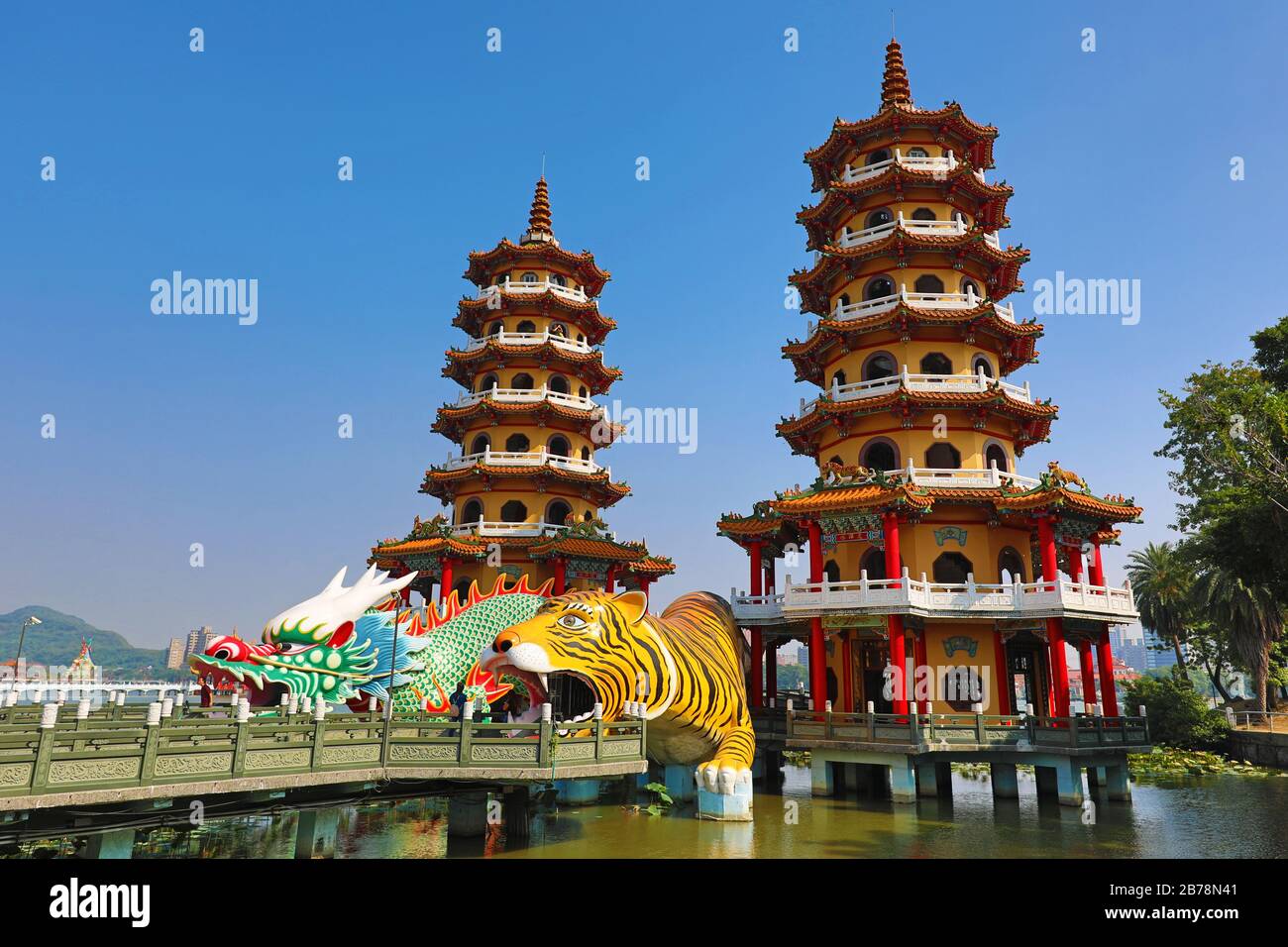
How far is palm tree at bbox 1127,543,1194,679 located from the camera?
150 feet

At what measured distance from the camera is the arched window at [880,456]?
25828 mm

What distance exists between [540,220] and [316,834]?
29188mm

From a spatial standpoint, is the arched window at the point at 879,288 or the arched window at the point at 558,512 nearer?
the arched window at the point at 879,288

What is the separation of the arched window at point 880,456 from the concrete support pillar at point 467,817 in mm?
16271

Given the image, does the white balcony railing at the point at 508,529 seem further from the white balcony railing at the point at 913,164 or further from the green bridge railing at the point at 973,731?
the white balcony railing at the point at 913,164

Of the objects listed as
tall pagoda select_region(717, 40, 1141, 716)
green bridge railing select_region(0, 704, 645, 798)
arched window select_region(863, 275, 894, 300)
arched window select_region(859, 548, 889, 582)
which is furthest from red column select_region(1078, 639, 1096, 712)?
green bridge railing select_region(0, 704, 645, 798)

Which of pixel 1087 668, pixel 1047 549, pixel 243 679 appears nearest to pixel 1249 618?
pixel 1087 668

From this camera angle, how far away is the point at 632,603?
19.1 meters

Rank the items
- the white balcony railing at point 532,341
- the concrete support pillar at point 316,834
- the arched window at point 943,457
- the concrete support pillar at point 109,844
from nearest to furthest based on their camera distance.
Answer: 1. the concrete support pillar at point 109,844
2. the concrete support pillar at point 316,834
3. the arched window at point 943,457
4. the white balcony railing at point 532,341

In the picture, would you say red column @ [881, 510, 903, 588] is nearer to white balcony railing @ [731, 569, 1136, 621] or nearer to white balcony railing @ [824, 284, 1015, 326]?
white balcony railing @ [731, 569, 1136, 621]

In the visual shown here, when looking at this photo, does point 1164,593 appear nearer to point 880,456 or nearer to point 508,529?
point 880,456

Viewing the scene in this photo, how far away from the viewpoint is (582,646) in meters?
17.3

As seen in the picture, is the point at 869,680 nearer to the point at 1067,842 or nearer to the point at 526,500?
the point at 1067,842

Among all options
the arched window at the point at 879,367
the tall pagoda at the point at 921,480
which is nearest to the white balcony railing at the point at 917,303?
the tall pagoda at the point at 921,480
